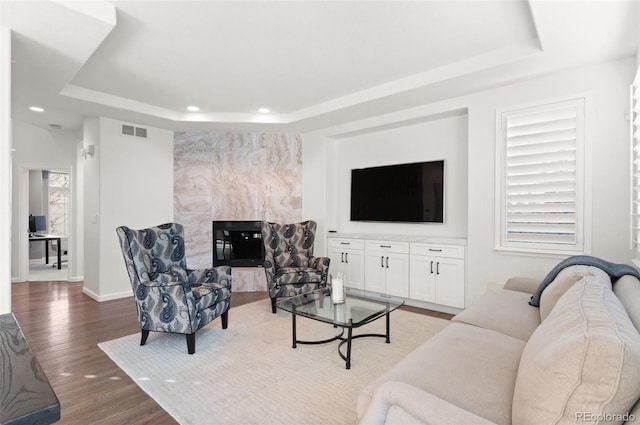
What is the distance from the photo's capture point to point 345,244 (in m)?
4.98

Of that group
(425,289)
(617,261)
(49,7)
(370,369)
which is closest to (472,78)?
(617,261)

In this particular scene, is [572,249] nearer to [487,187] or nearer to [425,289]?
[487,187]

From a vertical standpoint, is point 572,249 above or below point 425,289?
above

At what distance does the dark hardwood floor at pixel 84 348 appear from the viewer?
6.76ft

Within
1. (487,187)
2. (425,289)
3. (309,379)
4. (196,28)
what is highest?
(196,28)

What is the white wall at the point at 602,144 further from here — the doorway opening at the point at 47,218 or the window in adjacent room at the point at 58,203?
the window in adjacent room at the point at 58,203

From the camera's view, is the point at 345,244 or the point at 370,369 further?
the point at 345,244

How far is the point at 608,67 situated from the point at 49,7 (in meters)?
4.31

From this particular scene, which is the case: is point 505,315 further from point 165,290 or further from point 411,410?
point 165,290

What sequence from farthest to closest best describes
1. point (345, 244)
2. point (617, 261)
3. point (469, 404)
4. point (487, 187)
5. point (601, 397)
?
point (345, 244) < point (487, 187) < point (617, 261) < point (469, 404) < point (601, 397)

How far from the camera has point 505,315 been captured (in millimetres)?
2266

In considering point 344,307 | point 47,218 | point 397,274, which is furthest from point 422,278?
point 47,218

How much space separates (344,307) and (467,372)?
5.12 feet

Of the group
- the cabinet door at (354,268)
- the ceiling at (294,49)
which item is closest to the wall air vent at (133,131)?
the ceiling at (294,49)
